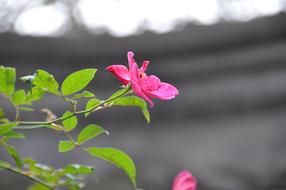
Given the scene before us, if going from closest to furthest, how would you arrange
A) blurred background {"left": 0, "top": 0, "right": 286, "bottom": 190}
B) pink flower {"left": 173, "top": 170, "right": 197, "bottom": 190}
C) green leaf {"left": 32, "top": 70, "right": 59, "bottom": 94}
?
green leaf {"left": 32, "top": 70, "right": 59, "bottom": 94} → pink flower {"left": 173, "top": 170, "right": 197, "bottom": 190} → blurred background {"left": 0, "top": 0, "right": 286, "bottom": 190}

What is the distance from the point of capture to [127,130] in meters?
1.77

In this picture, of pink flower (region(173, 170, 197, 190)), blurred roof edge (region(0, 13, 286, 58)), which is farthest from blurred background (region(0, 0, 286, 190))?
pink flower (region(173, 170, 197, 190))

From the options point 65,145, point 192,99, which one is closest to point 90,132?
point 65,145

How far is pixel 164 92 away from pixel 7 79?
15 centimetres

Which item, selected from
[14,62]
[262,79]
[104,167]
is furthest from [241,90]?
[14,62]

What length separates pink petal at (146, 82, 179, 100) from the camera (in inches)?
19.9

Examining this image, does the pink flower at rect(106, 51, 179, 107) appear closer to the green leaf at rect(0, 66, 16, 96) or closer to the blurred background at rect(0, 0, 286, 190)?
the green leaf at rect(0, 66, 16, 96)

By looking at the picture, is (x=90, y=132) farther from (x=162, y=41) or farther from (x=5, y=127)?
(x=162, y=41)

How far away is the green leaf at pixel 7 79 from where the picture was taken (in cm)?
50

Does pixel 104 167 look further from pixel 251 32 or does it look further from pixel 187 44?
pixel 251 32

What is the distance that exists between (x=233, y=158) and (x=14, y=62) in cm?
75

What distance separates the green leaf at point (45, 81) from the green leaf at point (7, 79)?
28 millimetres

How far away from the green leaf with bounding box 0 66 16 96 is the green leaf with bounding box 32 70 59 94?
3 centimetres

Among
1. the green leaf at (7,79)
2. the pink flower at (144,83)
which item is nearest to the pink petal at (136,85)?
the pink flower at (144,83)
